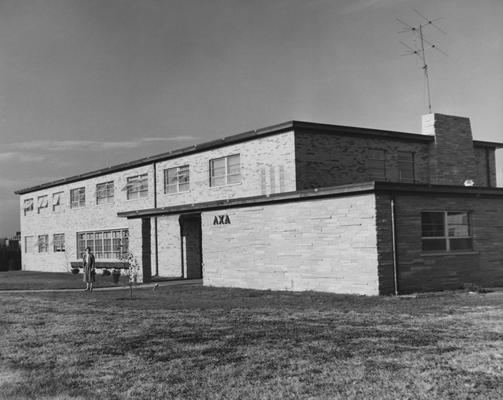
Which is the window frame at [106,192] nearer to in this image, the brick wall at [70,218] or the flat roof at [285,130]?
the brick wall at [70,218]

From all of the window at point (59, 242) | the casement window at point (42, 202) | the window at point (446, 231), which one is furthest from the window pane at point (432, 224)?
the casement window at point (42, 202)

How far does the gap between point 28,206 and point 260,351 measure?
141ft

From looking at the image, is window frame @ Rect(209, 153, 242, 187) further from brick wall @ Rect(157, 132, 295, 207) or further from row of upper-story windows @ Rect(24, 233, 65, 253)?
row of upper-story windows @ Rect(24, 233, 65, 253)

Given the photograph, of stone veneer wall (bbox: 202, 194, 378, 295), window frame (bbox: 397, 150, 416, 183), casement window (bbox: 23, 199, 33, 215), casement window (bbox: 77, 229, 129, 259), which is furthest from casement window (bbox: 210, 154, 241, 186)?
casement window (bbox: 23, 199, 33, 215)

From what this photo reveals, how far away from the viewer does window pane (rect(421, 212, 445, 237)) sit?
18750mm

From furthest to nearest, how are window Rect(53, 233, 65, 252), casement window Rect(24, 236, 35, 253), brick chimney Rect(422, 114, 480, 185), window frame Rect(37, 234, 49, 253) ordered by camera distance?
1. casement window Rect(24, 236, 35, 253)
2. window frame Rect(37, 234, 49, 253)
3. window Rect(53, 233, 65, 252)
4. brick chimney Rect(422, 114, 480, 185)

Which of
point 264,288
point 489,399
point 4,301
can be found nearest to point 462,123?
point 264,288

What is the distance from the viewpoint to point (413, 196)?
1830 cm

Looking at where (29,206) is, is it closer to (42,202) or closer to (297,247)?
(42,202)

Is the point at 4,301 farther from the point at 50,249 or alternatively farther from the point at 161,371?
the point at 50,249

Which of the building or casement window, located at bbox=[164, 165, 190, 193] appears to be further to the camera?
casement window, located at bbox=[164, 165, 190, 193]

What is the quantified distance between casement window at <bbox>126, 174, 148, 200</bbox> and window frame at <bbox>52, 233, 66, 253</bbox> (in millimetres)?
10142

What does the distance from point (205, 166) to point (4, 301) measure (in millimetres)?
11643

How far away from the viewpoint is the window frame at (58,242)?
41938mm
